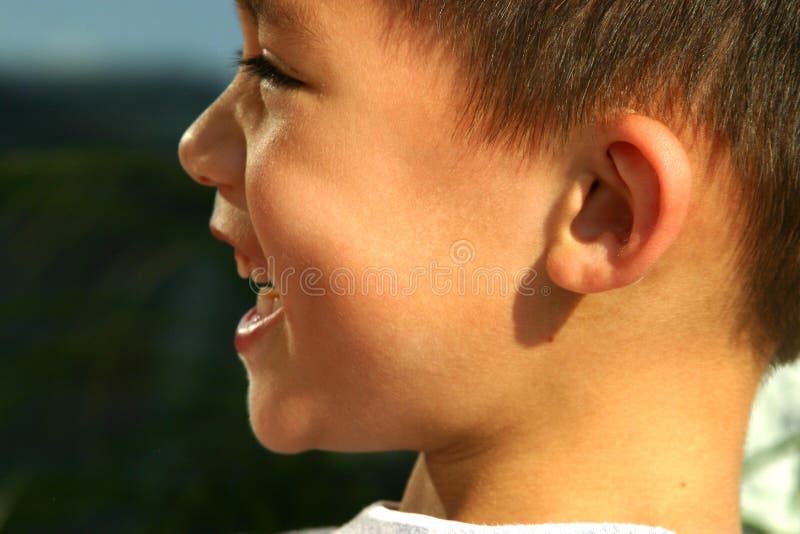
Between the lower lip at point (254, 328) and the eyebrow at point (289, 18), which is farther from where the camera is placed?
the lower lip at point (254, 328)

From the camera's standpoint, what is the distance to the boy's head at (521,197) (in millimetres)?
680

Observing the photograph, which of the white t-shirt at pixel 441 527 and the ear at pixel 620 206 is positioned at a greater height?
the ear at pixel 620 206

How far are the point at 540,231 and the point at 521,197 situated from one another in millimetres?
26

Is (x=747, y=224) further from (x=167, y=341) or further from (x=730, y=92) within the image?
(x=167, y=341)

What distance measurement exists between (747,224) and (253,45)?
38cm

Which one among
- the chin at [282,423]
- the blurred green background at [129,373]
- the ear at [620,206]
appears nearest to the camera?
the ear at [620,206]

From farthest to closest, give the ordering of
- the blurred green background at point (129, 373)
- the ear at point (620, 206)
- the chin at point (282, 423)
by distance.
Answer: the blurred green background at point (129, 373) < the chin at point (282, 423) < the ear at point (620, 206)

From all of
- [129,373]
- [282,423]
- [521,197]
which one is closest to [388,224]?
[521,197]

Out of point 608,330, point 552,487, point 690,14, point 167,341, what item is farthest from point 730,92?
point 167,341

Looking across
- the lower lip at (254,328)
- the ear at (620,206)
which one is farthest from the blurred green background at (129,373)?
the ear at (620,206)

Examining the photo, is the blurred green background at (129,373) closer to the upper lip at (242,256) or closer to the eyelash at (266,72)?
the upper lip at (242,256)

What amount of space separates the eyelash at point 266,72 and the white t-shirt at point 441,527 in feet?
1.03

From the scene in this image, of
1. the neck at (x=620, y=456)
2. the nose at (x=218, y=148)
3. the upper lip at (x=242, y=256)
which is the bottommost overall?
the neck at (x=620, y=456)

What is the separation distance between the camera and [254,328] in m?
0.84
